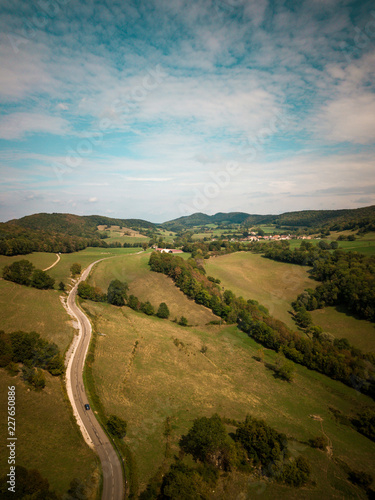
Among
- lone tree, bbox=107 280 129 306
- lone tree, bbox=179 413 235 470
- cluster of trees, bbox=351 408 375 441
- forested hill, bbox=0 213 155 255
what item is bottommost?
cluster of trees, bbox=351 408 375 441

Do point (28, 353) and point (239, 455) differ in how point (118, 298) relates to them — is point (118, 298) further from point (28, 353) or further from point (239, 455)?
point (239, 455)

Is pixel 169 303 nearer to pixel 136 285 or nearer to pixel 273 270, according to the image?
pixel 136 285

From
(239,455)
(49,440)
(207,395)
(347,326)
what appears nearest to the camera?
(49,440)

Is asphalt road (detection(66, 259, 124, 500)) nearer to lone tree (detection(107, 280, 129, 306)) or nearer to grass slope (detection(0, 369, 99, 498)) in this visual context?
grass slope (detection(0, 369, 99, 498))

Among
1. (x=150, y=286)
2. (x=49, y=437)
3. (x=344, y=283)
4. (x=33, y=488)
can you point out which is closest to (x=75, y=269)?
(x=150, y=286)

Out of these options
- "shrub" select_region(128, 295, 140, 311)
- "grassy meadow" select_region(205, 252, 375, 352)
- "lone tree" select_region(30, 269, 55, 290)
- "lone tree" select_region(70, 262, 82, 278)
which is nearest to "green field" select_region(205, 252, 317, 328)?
"grassy meadow" select_region(205, 252, 375, 352)

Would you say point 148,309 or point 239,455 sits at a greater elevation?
point 148,309

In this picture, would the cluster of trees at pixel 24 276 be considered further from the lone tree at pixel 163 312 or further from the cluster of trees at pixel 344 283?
the cluster of trees at pixel 344 283

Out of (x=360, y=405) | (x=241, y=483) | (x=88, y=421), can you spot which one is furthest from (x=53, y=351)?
(x=360, y=405)
